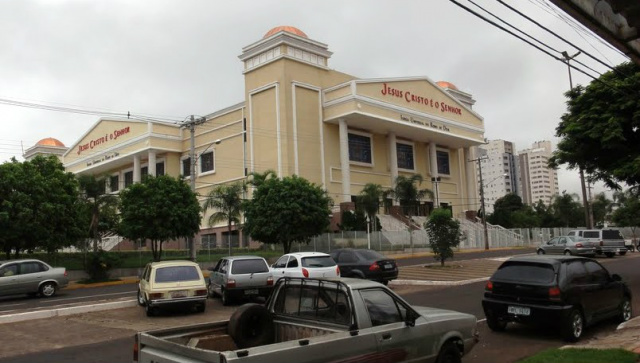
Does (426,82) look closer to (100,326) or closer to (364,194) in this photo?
(364,194)

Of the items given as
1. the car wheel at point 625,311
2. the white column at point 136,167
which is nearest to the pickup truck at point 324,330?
the car wheel at point 625,311

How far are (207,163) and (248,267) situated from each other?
157 feet

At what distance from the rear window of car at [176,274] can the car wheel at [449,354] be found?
10349mm

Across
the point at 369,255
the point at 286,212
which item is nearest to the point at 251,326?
the point at 369,255

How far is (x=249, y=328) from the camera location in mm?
6250

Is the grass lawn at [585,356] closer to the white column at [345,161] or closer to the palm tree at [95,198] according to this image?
the palm tree at [95,198]

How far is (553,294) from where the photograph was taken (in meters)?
9.96

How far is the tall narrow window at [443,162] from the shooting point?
234 feet

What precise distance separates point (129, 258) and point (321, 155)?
25.2 metres

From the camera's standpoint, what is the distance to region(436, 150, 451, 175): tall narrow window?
234 feet

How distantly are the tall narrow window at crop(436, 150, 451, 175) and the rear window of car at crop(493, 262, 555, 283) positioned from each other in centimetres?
6078

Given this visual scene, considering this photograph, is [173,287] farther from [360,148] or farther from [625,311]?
[360,148]

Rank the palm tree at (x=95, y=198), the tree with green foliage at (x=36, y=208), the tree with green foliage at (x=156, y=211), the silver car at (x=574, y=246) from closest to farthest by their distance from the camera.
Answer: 1. the tree with green foliage at (x=36, y=208)
2. the tree with green foliage at (x=156, y=211)
3. the silver car at (x=574, y=246)
4. the palm tree at (x=95, y=198)

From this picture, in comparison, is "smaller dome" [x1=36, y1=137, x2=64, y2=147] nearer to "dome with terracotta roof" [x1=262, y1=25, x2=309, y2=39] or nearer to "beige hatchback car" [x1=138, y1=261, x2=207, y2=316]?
"dome with terracotta roof" [x1=262, y1=25, x2=309, y2=39]
